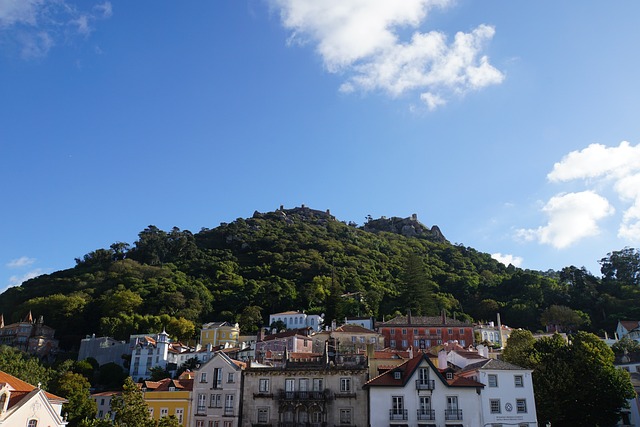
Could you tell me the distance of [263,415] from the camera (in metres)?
41.3

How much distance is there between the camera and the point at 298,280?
117812mm

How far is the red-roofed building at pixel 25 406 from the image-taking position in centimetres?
3344

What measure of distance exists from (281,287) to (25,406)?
7644 centimetres

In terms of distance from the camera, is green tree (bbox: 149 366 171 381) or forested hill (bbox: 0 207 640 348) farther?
forested hill (bbox: 0 207 640 348)

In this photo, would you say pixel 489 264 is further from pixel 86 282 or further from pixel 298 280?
pixel 86 282

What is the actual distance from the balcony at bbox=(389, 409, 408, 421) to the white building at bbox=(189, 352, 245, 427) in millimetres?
11970

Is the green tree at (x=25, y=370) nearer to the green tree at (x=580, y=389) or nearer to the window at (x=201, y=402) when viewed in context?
the window at (x=201, y=402)

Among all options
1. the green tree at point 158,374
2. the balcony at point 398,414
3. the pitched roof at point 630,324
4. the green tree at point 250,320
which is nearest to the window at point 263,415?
the balcony at point 398,414

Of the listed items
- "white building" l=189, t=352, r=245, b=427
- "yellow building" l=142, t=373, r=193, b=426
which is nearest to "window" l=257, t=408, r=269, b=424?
"white building" l=189, t=352, r=245, b=427

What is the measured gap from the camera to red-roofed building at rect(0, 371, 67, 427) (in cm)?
3344

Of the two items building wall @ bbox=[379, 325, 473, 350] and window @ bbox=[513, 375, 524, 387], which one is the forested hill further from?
window @ bbox=[513, 375, 524, 387]

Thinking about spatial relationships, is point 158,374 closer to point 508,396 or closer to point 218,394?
point 218,394

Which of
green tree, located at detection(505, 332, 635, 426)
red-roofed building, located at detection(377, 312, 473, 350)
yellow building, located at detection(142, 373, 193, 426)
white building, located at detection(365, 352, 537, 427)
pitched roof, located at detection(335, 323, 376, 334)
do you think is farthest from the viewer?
red-roofed building, located at detection(377, 312, 473, 350)

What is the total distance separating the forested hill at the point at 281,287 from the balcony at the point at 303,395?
52651mm
